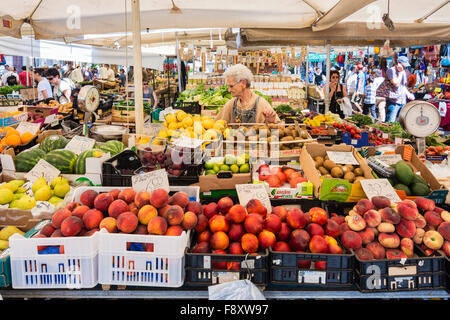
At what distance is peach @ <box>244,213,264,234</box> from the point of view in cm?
187

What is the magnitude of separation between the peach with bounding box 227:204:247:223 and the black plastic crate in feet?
1.92

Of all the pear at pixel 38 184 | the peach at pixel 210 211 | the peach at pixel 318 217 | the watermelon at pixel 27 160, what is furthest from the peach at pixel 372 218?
the watermelon at pixel 27 160

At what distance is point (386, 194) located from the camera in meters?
2.37

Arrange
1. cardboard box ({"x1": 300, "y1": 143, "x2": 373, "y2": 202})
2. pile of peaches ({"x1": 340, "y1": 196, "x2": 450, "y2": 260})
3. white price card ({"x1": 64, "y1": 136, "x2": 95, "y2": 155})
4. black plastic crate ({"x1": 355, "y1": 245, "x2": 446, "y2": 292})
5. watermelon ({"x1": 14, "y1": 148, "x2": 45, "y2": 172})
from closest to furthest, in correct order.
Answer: black plastic crate ({"x1": 355, "y1": 245, "x2": 446, "y2": 292})
pile of peaches ({"x1": 340, "y1": 196, "x2": 450, "y2": 260})
cardboard box ({"x1": 300, "y1": 143, "x2": 373, "y2": 202})
watermelon ({"x1": 14, "y1": 148, "x2": 45, "y2": 172})
white price card ({"x1": 64, "y1": 136, "x2": 95, "y2": 155})

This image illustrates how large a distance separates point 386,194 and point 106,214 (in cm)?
170

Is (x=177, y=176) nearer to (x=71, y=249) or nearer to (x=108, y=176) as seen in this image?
(x=108, y=176)

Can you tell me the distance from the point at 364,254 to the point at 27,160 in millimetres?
2779

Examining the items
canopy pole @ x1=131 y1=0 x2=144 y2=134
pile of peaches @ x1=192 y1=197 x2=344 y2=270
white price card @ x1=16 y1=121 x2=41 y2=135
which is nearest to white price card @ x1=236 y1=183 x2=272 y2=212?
pile of peaches @ x1=192 y1=197 x2=344 y2=270

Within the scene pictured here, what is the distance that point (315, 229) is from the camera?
6.32 ft

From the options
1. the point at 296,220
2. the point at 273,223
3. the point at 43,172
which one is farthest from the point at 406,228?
the point at 43,172

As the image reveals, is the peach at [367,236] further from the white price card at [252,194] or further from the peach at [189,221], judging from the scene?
the peach at [189,221]

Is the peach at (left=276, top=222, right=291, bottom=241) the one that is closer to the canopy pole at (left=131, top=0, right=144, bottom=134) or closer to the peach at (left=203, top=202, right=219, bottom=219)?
the peach at (left=203, top=202, right=219, bottom=219)

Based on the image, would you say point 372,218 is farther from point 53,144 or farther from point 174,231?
point 53,144
